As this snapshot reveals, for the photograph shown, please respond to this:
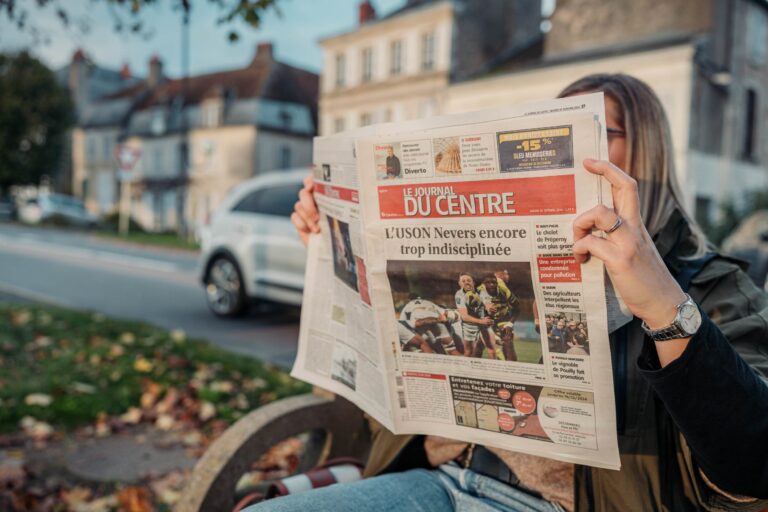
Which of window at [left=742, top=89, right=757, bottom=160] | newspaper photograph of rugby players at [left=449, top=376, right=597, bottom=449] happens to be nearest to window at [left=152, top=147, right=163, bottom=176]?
window at [left=742, top=89, right=757, bottom=160]

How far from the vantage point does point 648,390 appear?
1331mm

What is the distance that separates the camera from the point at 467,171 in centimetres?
123

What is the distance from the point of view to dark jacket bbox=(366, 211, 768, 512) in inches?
44.9

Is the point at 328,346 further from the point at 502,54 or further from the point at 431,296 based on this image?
the point at 502,54

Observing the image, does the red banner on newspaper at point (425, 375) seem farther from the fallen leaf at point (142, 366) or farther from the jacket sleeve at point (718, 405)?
the fallen leaf at point (142, 366)

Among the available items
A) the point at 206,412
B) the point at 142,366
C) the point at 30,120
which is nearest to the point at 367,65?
the point at 30,120

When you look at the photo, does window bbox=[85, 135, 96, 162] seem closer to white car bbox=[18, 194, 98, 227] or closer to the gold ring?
white car bbox=[18, 194, 98, 227]

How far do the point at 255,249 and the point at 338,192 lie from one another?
20.1 ft

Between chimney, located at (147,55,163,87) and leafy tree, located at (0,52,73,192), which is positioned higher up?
chimney, located at (147,55,163,87)

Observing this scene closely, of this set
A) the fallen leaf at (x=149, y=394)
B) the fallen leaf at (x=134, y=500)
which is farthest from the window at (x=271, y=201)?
the fallen leaf at (x=134, y=500)

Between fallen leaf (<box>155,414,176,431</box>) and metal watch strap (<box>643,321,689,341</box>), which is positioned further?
fallen leaf (<box>155,414,176,431</box>)

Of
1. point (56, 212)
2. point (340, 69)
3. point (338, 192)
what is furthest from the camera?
point (56, 212)

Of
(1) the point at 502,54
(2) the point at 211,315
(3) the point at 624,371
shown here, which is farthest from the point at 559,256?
(1) the point at 502,54

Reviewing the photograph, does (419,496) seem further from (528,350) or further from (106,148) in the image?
(106,148)
